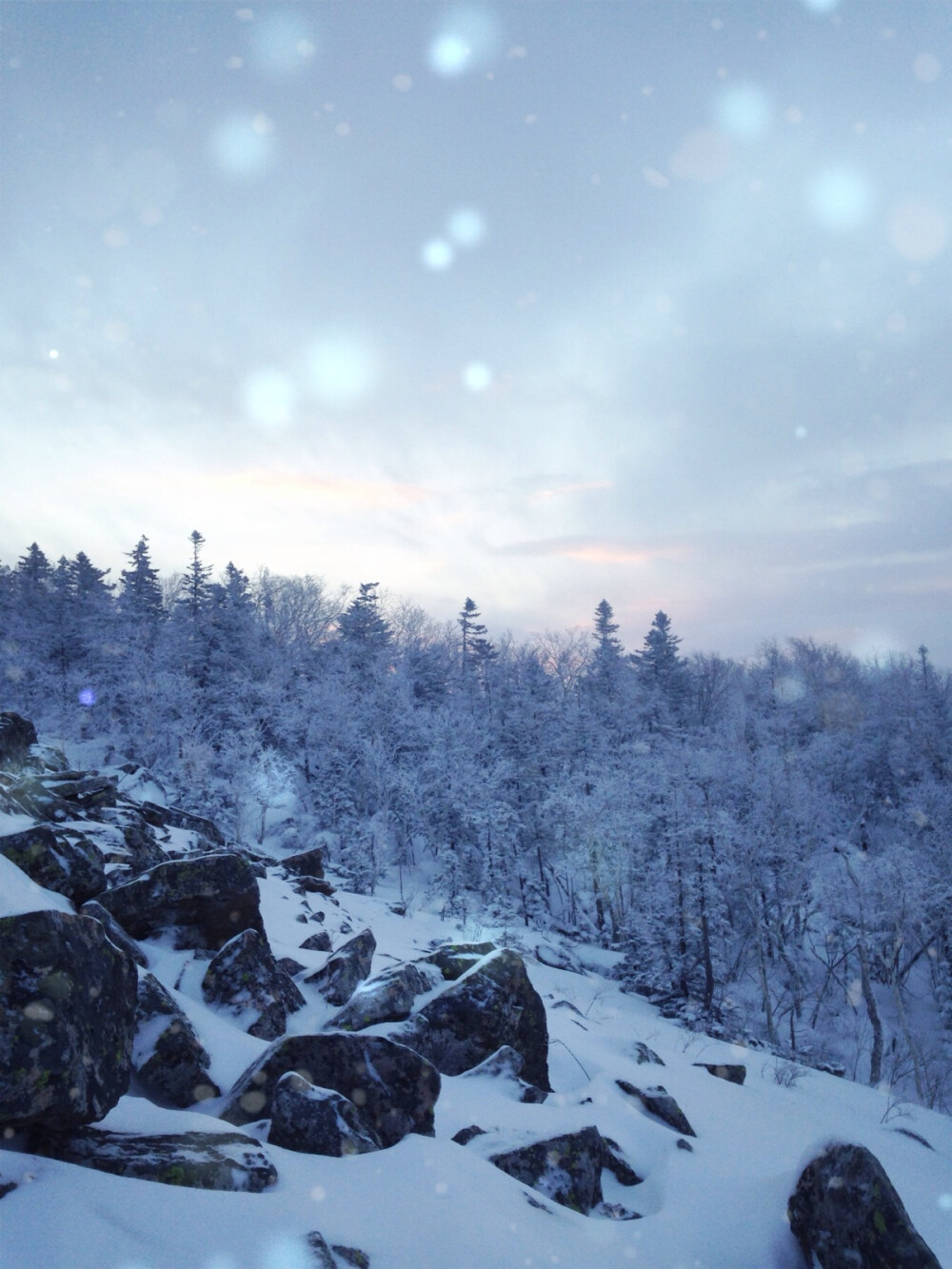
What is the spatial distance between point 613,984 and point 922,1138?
19.2 m

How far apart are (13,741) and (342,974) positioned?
8.23 meters

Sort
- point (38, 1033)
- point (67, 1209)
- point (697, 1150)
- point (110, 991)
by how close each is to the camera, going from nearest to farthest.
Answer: point (67, 1209) → point (38, 1033) → point (110, 991) → point (697, 1150)

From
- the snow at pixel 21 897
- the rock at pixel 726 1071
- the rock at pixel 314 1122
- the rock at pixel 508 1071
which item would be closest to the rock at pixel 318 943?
the rock at pixel 508 1071

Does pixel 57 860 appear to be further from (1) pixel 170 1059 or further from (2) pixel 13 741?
(2) pixel 13 741

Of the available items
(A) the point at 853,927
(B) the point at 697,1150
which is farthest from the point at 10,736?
(A) the point at 853,927

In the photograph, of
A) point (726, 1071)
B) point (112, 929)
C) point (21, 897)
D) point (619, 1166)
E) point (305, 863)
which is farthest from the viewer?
point (305, 863)

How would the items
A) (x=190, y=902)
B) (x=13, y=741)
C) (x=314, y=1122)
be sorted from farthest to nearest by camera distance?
(x=13, y=741) → (x=190, y=902) → (x=314, y=1122)

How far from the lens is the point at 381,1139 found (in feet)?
14.6

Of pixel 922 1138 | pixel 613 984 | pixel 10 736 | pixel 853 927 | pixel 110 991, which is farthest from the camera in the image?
pixel 853 927

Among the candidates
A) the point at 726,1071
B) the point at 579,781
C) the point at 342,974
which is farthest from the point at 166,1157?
the point at 579,781

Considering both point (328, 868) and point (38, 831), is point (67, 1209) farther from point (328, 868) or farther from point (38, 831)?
point (328, 868)

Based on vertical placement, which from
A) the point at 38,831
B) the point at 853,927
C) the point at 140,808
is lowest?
the point at 853,927

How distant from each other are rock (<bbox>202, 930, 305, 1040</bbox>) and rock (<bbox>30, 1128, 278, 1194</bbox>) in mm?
2793

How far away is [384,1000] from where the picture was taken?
6.85 metres
